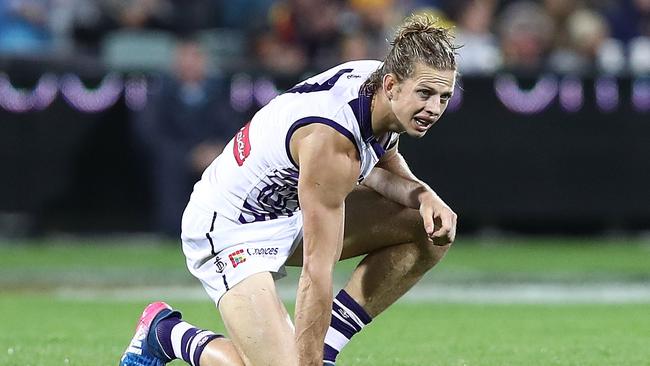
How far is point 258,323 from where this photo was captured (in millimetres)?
7086

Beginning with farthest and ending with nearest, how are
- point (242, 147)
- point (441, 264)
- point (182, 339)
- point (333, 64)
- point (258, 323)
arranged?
point (333, 64)
point (441, 264)
point (182, 339)
point (242, 147)
point (258, 323)

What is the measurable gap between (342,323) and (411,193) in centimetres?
77

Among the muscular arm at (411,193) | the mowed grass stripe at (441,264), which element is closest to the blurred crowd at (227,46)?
the mowed grass stripe at (441,264)

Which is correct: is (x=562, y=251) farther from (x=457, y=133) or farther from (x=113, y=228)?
(x=113, y=228)

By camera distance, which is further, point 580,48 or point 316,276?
point 580,48

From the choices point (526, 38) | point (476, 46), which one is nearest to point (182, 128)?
point (476, 46)

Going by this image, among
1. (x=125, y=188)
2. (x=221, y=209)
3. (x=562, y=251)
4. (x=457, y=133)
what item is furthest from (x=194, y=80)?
(x=221, y=209)

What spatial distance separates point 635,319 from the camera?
35.1 ft

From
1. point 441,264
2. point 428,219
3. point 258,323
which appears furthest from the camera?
point 441,264

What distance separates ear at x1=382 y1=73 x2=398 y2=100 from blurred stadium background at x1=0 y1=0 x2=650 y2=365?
8943mm

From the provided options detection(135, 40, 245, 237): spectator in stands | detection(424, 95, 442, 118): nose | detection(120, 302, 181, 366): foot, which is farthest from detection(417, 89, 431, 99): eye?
detection(135, 40, 245, 237): spectator in stands

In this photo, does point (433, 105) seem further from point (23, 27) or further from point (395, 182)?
point (23, 27)

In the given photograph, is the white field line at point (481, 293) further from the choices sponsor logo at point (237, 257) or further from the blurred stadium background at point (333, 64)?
the choices sponsor logo at point (237, 257)

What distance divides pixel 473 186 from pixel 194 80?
3.46 m
